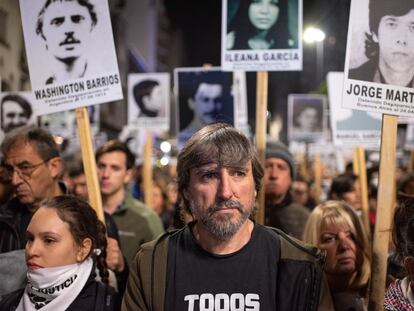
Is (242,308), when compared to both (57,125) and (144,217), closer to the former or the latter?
(144,217)

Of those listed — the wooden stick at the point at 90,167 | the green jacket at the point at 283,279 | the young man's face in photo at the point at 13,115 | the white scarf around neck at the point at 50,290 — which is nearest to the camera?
the green jacket at the point at 283,279

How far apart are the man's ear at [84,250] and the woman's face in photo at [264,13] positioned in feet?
6.53

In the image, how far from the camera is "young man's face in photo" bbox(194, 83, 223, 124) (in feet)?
22.1

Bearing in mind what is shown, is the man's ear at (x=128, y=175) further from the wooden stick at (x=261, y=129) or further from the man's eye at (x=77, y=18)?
the man's eye at (x=77, y=18)

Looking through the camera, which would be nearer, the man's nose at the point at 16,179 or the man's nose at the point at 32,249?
the man's nose at the point at 32,249

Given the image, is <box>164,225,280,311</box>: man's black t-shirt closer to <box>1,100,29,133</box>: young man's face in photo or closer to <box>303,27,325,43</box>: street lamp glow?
<box>1,100,29,133</box>: young man's face in photo

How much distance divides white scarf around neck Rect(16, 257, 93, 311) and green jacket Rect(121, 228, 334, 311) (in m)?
0.37

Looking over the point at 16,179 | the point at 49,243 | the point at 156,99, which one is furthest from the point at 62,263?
the point at 156,99

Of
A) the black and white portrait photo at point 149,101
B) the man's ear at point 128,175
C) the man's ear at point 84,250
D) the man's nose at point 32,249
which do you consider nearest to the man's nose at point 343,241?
the man's ear at point 84,250

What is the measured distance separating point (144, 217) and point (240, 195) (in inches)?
105

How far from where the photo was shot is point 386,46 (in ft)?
10.8

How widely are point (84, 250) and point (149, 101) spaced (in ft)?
18.7

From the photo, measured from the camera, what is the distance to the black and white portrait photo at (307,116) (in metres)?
10.4

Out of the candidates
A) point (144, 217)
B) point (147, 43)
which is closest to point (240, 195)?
point (144, 217)
